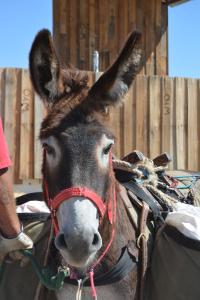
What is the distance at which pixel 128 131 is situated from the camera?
742 centimetres

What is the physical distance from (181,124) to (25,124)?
98.5 inches

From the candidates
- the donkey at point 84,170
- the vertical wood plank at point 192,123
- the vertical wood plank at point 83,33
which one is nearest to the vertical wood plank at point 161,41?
the vertical wood plank at point 83,33

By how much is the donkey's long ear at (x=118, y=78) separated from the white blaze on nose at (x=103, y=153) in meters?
0.24

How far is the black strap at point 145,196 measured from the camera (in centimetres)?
346

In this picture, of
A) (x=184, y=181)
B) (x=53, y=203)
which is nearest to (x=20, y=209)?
(x=53, y=203)

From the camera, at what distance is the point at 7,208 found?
117 inches

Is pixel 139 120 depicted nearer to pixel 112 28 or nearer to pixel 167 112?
pixel 167 112

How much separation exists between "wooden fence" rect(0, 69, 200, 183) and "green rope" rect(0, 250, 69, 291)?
3791 mm

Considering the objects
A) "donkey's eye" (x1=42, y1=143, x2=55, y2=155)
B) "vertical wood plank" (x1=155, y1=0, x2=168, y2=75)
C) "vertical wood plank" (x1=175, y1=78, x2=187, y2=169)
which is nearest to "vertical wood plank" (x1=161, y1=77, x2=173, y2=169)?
"vertical wood plank" (x1=175, y1=78, x2=187, y2=169)

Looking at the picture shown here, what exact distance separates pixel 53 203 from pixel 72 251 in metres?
0.32

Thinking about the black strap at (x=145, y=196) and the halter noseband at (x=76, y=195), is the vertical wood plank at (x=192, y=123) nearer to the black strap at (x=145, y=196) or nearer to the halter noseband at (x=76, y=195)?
the black strap at (x=145, y=196)

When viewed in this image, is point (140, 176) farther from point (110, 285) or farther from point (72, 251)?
point (72, 251)

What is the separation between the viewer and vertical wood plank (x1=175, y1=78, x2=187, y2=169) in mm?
7695

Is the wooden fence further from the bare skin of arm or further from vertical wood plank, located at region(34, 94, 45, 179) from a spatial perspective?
the bare skin of arm
